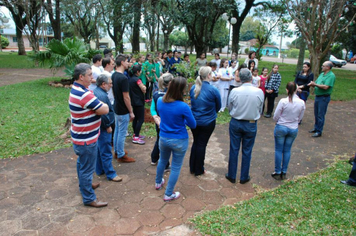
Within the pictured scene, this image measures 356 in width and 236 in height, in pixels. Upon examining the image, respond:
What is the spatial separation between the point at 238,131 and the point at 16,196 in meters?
3.28

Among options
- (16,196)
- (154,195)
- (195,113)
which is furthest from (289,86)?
(16,196)

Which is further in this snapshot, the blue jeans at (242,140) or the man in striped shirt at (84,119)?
the blue jeans at (242,140)

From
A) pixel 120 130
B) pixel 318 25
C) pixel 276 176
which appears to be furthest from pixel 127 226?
pixel 318 25

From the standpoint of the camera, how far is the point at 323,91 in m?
6.34

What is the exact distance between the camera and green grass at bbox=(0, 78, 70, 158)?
17.8 feet

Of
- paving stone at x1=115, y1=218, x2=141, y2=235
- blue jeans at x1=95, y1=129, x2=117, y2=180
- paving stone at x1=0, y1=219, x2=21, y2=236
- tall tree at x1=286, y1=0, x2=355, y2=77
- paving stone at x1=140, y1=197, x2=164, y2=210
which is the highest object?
tall tree at x1=286, y1=0, x2=355, y2=77

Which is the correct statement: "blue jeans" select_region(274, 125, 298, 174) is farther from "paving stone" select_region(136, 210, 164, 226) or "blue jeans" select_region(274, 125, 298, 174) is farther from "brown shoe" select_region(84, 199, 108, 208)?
"brown shoe" select_region(84, 199, 108, 208)

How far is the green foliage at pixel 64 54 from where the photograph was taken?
11.0m

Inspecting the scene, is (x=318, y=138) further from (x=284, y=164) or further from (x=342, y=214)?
(x=342, y=214)

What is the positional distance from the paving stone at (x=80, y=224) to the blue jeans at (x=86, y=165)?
0.25 metres

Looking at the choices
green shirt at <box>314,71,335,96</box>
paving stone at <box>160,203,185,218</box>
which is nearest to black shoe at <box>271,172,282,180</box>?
paving stone at <box>160,203,185,218</box>

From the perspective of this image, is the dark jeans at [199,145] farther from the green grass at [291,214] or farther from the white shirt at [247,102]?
the green grass at [291,214]

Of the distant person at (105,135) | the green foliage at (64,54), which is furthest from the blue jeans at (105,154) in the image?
the green foliage at (64,54)

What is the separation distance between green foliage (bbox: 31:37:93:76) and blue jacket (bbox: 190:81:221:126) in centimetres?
831
